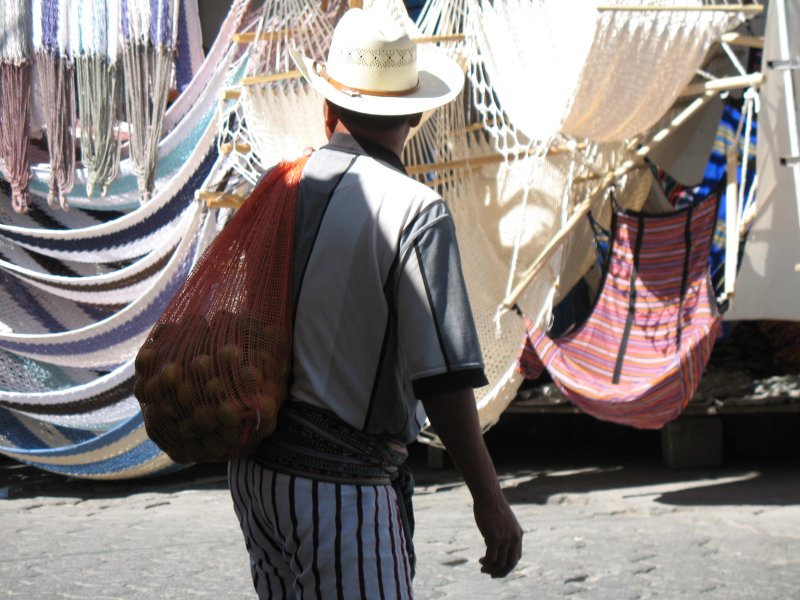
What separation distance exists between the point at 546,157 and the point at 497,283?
0.63 m

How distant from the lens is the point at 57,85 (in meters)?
6.57

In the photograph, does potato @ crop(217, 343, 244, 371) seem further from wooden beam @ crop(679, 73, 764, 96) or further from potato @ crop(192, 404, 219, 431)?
wooden beam @ crop(679, 73, 764, 96)

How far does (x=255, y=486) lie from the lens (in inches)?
72.3

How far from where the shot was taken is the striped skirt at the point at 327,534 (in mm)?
1754

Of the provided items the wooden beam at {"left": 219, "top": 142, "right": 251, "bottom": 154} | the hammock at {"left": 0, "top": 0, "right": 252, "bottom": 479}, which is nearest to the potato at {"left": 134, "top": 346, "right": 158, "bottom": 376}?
the wooden beam at {"left": 219, "top": 142, "right": 251, "bottom": 154}

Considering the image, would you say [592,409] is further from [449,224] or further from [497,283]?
[449,224]

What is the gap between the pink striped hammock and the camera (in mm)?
5184

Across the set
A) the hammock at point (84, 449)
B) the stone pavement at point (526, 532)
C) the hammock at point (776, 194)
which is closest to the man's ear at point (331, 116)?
the stone pavement at point (526, 532)

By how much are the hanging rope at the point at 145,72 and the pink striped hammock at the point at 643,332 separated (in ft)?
7.67

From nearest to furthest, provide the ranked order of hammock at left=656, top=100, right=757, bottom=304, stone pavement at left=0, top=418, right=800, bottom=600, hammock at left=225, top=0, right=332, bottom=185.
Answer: stone pavement at left=0, top=418, right=800, bottom=600
hammock at left=656, top=100, right=757, bottom=304
hammock at left=225, top=0, right=332, bottom=185

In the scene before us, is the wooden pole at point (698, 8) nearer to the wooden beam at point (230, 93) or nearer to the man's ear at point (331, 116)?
the wooden beam at point (230, 93)

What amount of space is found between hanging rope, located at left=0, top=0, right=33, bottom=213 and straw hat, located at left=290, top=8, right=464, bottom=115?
16.3 ft

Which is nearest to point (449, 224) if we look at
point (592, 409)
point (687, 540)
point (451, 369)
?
point (451, 369)

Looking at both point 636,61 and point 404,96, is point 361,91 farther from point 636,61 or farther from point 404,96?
point 636,61
